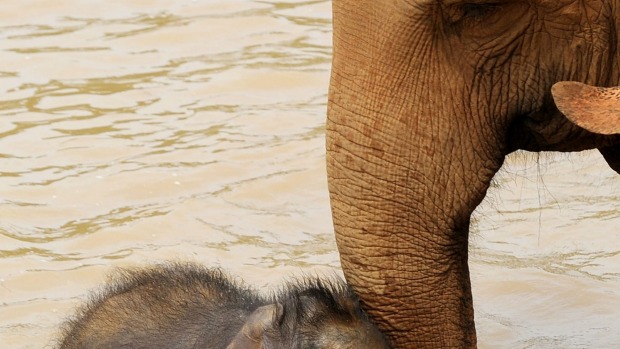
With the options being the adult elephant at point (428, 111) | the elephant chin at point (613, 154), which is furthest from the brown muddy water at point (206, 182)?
the adult elephant at point (428, 111)

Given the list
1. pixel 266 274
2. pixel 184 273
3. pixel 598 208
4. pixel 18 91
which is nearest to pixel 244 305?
pixel 184 273

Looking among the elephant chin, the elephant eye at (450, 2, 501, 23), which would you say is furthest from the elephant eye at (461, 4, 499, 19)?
the elephant chin

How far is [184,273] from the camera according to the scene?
381 cm

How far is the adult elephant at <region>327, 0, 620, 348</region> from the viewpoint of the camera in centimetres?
317

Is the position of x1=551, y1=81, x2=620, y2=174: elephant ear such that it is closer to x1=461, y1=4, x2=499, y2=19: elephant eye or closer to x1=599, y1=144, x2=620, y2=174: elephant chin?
x1=461, y1=4, x2=499, y2=19: elephant eye

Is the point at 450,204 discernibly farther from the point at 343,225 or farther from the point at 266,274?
the point at 266,274

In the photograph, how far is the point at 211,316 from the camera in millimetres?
3580

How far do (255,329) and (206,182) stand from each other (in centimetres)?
234

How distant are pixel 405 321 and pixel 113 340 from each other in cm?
72

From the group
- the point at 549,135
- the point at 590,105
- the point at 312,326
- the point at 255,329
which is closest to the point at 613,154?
the point at 549,135

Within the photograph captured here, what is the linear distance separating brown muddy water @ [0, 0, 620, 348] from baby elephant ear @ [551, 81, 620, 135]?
35.8 inches

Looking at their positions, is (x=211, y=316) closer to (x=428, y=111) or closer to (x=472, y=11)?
(x=428, y=111)

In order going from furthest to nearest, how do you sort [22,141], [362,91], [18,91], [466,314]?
[18,91] < [22,141] < [466,314] < [362,91]

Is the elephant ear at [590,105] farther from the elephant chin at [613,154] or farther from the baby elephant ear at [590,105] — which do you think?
the elephant chin at [613,154]
